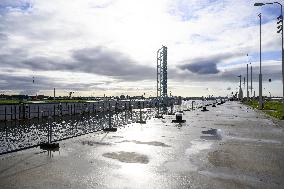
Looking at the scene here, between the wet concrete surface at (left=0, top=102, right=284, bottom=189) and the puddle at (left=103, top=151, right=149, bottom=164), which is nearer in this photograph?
the wet concrete surface at (left=0, top=102, right=284, bottom=189)

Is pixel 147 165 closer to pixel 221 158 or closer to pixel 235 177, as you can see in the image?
pixel 235 177

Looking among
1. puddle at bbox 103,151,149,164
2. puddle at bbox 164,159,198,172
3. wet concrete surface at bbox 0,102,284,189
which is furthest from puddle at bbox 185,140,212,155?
A: puddle at bbox 103,151,149,164

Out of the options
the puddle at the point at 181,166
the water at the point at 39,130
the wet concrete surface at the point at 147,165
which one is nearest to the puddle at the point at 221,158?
the wet concrete surface at the point at 147,165

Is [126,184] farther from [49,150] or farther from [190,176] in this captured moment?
[49,150]

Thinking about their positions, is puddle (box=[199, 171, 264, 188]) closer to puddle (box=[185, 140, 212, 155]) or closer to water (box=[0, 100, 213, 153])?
puddle (box=[185, 140, 212, 155])

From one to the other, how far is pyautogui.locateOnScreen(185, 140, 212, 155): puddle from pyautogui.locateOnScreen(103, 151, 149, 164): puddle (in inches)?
91.2

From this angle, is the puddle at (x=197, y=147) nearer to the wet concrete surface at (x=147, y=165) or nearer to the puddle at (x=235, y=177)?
the wet concrete surface at (x=147, y=165)

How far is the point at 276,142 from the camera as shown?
1761 centimetres

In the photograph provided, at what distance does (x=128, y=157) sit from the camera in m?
13.0

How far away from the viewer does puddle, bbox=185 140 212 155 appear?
14.5 meters

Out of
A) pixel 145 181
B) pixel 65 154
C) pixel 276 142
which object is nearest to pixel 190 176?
pixel 145 181

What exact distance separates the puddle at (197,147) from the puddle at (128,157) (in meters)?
2.32

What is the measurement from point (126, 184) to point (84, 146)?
23.5ft

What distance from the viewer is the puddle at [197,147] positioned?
14484mm
